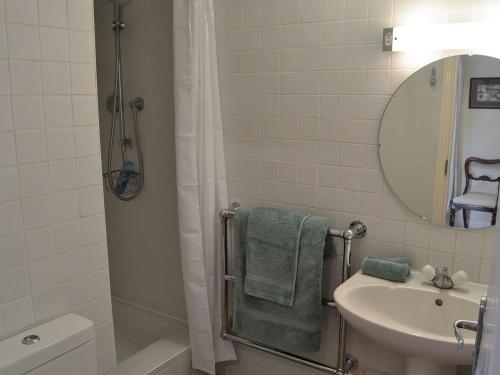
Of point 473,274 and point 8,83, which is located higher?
point 8,83

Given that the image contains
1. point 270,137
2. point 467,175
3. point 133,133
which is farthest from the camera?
point 133,133

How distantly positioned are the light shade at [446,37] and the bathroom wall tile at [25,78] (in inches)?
48.4

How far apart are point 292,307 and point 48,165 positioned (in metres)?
1.12

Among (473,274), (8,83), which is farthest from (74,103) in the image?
(473,274)

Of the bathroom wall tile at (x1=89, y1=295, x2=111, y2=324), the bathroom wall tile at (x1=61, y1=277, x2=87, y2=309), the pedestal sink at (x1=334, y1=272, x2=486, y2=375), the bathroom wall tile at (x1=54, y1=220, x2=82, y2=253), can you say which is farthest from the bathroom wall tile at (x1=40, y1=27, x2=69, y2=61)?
the pedestal sink at (x1=334, y1=272, x2=486, y2=375)

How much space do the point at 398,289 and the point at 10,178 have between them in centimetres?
138

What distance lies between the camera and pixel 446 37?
1.61 meters

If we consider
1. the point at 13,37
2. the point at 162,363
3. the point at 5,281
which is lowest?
the point at 162,363

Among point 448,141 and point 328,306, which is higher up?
point 448,141

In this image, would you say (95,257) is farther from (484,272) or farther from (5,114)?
(484,272)

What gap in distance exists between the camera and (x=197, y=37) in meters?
1.94

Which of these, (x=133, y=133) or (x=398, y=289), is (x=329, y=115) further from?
(x=133, y=133)

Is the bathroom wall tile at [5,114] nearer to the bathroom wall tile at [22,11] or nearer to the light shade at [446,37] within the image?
the bathroom wall tile at [22,11]

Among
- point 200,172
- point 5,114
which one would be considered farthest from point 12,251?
point 200,172
